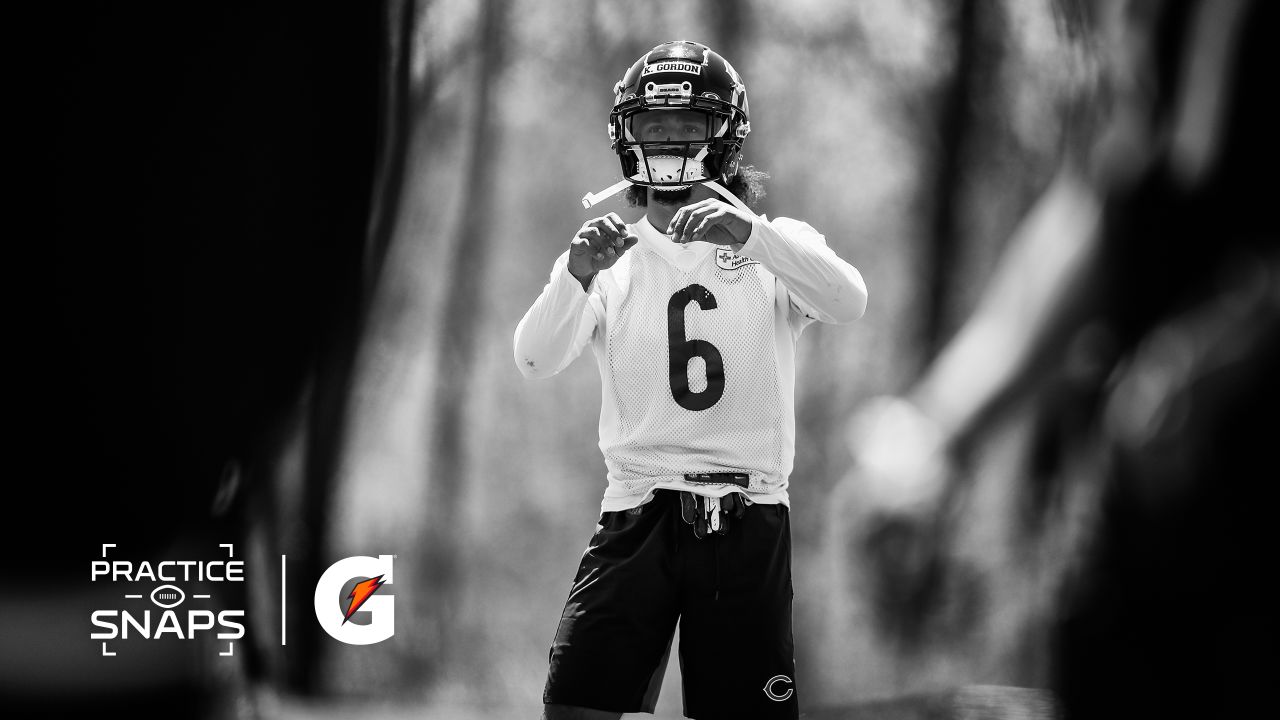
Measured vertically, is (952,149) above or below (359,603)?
above

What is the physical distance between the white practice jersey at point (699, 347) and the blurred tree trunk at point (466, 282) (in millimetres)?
1103

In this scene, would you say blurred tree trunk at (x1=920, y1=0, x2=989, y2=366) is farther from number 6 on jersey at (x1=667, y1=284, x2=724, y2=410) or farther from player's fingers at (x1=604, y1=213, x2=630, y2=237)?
player's fingers at (x1=604, y1=213, x2=630, y2=237)

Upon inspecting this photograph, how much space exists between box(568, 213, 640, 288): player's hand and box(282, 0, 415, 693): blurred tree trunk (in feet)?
4.75

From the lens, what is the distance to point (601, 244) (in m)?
2.31

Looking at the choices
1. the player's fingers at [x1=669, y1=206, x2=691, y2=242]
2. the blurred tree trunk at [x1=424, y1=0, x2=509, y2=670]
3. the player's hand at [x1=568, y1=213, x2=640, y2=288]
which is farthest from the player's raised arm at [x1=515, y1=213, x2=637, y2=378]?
the blurred tree trunk at [x1=424, y1=0, x2=509, y2=670]

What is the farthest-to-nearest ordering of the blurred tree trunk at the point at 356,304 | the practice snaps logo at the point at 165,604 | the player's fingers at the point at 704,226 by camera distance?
1. the blurred tree trunk at the point at 356,304
2. the practice snaps logo at the point at 165,604
3. the player's fingers at the point at 704,226

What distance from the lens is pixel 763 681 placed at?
2273 mm

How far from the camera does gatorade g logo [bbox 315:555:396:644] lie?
11.5ft

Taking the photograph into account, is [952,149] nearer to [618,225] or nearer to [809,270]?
[809,270]

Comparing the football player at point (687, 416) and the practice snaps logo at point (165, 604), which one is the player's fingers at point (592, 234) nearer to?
the football player at point (687, 416)

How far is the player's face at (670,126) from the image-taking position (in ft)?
8.30

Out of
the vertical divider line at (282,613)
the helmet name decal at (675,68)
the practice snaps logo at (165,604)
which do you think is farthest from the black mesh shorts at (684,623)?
the practice snaps logo at (165,604)

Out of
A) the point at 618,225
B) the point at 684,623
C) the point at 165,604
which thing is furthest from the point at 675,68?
the point at 165,604

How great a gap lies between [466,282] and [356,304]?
1.12ft
